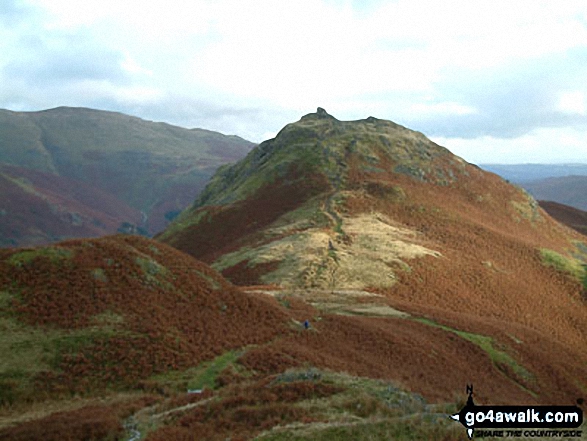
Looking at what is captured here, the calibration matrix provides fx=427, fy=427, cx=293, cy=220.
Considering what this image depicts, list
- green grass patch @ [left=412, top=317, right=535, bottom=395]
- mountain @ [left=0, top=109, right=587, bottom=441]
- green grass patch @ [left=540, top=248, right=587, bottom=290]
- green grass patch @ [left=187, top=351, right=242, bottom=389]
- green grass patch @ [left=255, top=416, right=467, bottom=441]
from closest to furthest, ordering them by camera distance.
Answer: green grass patch @ [left=255, top=416, right=467, bottom=441] < mountain @ [left=0, top=109, right=587, bottom=441] < green grass patch @ [left=187, top=351, right=242, bottom=389] < green grass patch @ [left=412, top=317, right=535, bottom=395] < green grass patch @ [left=540, top=248, right=587, bottom=290]

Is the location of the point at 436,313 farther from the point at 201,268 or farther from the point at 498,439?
the point at 498,439

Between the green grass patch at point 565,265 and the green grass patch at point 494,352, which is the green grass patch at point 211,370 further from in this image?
the green grass patch at point 565,265

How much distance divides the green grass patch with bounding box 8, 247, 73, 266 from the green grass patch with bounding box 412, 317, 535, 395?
34757 millimetres

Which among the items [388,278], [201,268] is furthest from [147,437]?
[388,278]

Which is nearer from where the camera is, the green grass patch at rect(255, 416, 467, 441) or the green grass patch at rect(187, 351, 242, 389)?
the green grass patch at rect(255, 416, 467, 441)

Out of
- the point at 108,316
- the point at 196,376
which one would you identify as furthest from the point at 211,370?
the point at 108,316

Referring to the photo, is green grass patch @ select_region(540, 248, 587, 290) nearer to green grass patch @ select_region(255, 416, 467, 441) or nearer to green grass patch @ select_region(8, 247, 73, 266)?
green grass patch @ select_region(255, 416, 467, 441)

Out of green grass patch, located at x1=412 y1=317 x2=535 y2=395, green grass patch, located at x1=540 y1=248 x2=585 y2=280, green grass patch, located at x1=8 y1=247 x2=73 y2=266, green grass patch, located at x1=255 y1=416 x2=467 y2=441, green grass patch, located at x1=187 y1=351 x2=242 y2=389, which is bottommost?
green grass patch, located at x1=412 y1=317 x2=535 y2=395


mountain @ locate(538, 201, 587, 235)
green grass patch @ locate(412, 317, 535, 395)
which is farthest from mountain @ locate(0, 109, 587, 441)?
mountain @ locate(538, 201, 587, 235)

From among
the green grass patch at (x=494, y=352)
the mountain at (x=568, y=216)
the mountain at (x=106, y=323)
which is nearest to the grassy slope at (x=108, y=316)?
the mountain at (x=106, y=323)

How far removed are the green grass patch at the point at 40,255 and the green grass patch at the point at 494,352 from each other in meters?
34.8

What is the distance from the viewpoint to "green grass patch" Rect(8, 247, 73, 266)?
3180 centimetres

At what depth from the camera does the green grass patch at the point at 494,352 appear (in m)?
39.7

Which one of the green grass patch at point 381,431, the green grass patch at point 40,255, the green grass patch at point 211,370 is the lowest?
the green grass patch at point 211,370
